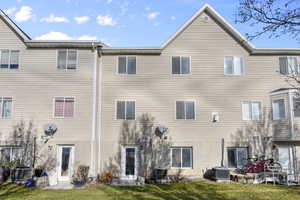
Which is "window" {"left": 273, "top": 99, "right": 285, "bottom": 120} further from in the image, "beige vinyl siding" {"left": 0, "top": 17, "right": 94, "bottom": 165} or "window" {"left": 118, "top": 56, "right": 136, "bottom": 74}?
"beige vinyl siding" {"left": 0, "top": 17, "right": 94, "bottom": 165}

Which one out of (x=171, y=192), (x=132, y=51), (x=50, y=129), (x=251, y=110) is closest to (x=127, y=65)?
(x=132, y=51)

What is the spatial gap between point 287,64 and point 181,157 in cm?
928

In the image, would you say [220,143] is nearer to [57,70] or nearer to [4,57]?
[57,70]

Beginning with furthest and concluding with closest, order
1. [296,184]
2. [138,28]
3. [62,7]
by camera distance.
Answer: [138,28] → [62,7] → [296,184]

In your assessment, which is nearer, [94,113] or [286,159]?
[94,113]

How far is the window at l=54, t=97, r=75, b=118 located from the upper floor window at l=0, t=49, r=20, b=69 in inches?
137

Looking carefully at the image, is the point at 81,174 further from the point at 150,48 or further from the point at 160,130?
the point at 150,48

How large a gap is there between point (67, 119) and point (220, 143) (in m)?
9.54

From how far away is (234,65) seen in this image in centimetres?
1728

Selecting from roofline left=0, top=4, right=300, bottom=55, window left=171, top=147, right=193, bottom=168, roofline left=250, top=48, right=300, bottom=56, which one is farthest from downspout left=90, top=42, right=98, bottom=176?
roofline left=250, top=48, right=300, bottom=56

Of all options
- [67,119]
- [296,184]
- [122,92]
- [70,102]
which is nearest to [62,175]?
[67,119]

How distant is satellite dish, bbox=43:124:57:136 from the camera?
51.4 feet

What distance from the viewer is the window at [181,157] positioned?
16.2m

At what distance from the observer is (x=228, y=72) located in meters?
A: 17.2
